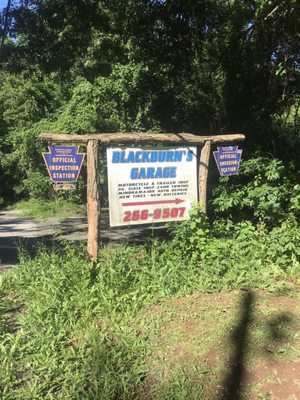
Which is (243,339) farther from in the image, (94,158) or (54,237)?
(54,237)

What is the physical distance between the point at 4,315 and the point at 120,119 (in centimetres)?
1334

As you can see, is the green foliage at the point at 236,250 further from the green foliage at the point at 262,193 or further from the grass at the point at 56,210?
the grass at the point at 56,210

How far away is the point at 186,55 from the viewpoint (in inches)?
392

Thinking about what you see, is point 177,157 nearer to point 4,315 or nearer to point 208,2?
point 4,315

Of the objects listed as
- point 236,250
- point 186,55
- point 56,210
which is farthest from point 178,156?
point 56,210

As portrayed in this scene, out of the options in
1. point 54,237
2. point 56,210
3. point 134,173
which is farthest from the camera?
point 56,210

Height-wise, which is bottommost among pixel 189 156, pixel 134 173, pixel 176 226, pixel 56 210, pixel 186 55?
pixel 56 210

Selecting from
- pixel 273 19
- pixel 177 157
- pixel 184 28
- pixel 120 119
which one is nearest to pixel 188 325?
pixel 177 157

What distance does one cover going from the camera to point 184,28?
9391 millimetres

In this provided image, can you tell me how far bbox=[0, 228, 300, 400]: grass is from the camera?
3529 mm

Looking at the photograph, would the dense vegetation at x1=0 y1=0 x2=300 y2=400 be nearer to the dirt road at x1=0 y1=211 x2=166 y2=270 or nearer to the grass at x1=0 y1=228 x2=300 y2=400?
the grass at x1=0 y1=228 x2=300 y2=400

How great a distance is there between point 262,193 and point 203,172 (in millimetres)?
921

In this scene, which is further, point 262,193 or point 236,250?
point 262,193

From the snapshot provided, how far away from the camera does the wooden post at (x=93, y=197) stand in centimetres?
547
